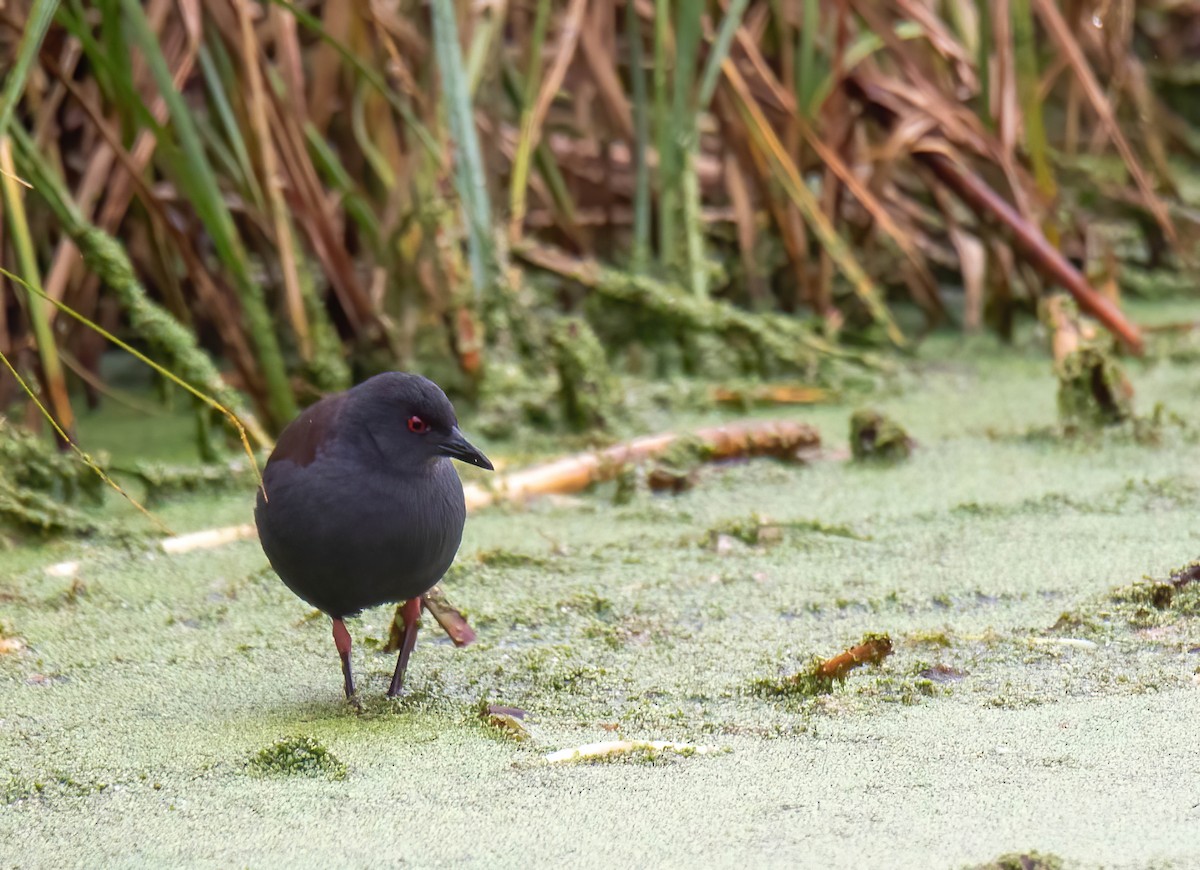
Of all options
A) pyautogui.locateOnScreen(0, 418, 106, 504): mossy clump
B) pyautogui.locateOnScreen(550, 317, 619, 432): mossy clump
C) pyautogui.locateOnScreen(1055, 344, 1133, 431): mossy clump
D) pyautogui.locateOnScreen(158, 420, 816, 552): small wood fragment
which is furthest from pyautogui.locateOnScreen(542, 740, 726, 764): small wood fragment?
pyautogui.locateOnScreen(1055, 344, 1133, 431): mossy clump

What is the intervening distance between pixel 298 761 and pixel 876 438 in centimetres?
164

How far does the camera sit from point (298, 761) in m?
1.67

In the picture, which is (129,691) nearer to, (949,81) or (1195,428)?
(1195,428)

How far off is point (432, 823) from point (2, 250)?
1.88 meters

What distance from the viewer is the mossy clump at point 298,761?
165cm

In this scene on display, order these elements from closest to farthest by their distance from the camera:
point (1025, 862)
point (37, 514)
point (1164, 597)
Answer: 1. point (1025, 862)
2. point (1164, 597)
3. point (37, 514)

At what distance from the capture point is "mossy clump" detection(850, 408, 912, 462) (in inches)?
119

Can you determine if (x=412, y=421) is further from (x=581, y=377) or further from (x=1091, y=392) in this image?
(x=1091, y=392)

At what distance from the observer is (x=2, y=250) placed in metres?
2.97

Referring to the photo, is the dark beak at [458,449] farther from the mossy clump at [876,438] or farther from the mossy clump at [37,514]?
the mossy clump at [876,438]

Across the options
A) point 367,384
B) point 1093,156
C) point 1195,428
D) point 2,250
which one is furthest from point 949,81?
point 367,384

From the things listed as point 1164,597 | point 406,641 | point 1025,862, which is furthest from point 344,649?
point 1164,597

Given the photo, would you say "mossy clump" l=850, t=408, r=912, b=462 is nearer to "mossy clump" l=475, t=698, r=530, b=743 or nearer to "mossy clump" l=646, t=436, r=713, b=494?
"mossy clump" l=646, t=436, r=713, b=494

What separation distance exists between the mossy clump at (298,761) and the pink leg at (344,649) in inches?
8.6
